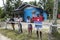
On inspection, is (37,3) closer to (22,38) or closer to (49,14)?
(49,14)

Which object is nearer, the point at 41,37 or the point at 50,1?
the point at 41,37

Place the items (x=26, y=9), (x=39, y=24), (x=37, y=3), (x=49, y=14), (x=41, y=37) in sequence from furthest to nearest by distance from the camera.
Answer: (x=37, y=3) → (x=49, y=14) → (x=26, y=9) → (x=41, y=37) → (x=39, y=24)

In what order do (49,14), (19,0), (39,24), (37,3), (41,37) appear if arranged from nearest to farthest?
(39,24), (41,37), (49,14), (19,0), (37,3)

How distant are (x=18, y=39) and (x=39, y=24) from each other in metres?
2.75

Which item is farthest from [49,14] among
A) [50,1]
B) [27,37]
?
[27,37]

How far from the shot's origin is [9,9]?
46000 millimetres

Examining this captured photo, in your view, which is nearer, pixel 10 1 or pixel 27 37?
pixel 27 37

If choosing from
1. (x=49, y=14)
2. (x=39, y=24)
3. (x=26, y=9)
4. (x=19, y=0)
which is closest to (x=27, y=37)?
(x=39, y=24)

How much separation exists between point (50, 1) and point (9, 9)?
29.8 feet

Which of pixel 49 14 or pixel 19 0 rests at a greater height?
pixel 19 0

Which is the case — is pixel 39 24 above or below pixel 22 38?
above

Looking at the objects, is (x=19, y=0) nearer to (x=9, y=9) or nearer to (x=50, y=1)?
(x=9, y=9)

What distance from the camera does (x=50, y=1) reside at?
44531mm

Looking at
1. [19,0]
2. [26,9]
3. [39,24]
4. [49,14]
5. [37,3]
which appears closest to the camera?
[39,24]
